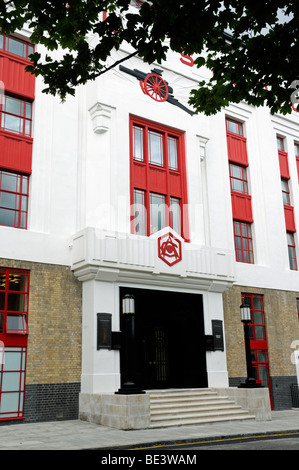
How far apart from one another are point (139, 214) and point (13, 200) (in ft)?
16.2

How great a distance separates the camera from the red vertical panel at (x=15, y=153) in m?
16.5

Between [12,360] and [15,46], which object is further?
[15,46]

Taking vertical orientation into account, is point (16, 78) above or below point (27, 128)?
above

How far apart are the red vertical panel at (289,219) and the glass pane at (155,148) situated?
28.3ft

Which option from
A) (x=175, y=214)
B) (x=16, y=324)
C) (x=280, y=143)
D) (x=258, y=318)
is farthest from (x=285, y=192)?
(x=16, y=324)

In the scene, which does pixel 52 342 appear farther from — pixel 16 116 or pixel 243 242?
pixel 243 242

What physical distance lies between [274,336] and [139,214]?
900 cm

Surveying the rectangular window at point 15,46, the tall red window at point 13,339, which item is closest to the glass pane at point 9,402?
the tall red window at point 13,339

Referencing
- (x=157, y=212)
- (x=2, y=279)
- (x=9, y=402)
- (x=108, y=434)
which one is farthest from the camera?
(x=157, y=212)

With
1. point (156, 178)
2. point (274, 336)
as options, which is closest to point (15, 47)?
point (156, 178)

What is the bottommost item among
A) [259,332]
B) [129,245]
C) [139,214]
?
[259,332]

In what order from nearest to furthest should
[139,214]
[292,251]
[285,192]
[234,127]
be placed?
[139,214] → [234,127] → [292,251] → [285,192]

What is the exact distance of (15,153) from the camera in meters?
16.8

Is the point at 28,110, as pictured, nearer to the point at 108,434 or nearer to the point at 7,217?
the point at 7,217
